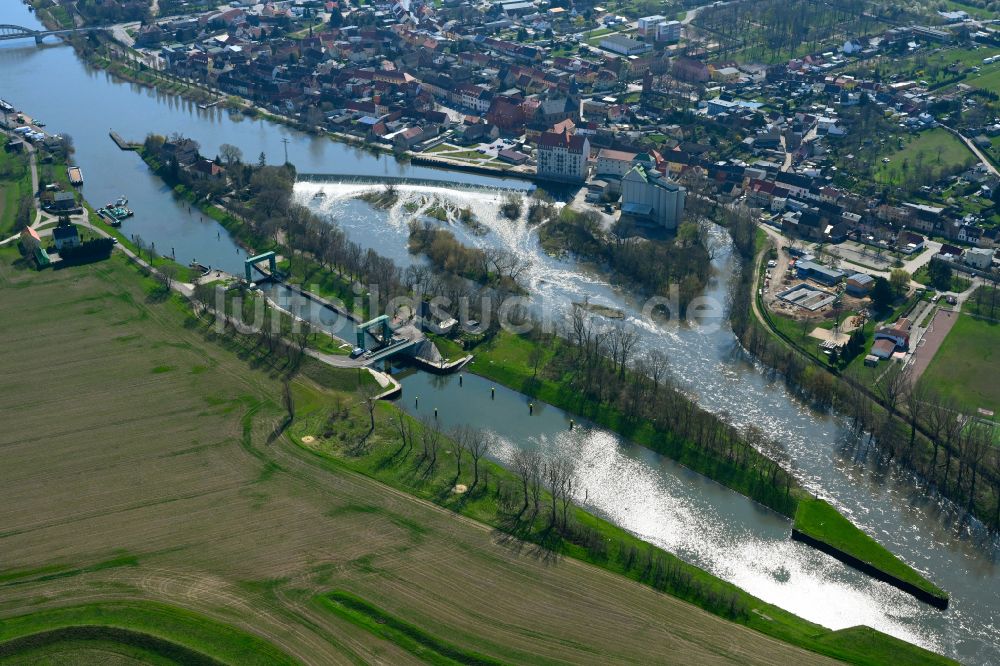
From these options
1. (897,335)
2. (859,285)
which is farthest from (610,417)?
(859,285)

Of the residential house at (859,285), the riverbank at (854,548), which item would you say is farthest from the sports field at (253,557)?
the residential house at (859,285)

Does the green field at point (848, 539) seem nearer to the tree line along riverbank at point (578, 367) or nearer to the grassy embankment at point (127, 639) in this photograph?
the tree line along riverbank at point (578, 367)

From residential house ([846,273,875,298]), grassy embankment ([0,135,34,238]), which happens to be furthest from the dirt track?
grassy embankment ([0,135,34,238])

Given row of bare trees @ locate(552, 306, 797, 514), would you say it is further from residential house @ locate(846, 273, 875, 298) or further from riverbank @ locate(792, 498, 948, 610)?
residential house @ locate(846, 273, 875, 298)

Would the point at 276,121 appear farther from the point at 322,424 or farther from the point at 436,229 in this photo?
the point at 322,424

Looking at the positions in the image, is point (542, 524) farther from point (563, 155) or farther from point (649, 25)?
point (649, 25)

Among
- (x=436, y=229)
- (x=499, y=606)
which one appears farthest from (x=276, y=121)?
(x=499, y=606)

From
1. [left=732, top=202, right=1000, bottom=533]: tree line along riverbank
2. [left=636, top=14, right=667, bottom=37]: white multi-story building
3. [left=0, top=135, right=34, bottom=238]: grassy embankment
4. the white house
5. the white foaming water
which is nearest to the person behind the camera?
the white foaming water
